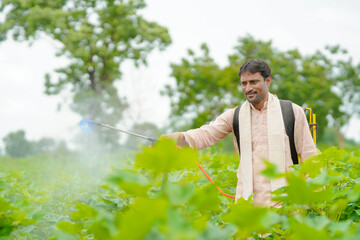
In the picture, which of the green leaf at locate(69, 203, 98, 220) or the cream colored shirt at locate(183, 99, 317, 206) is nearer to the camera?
the green leaf at locate(69, 203, 98, 220)

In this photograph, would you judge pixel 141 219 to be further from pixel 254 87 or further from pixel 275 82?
pixel 275 82

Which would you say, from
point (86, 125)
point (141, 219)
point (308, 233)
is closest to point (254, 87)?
point (86, 125)

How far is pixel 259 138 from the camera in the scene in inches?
130

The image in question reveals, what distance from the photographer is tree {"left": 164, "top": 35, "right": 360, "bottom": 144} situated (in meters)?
33.0

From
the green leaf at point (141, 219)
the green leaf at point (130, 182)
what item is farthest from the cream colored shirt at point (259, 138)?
the green leaf at point (141, 219)

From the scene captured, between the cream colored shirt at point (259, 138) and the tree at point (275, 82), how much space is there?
2757 centimetres

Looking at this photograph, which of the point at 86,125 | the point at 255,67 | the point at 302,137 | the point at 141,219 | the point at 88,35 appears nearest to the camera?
the point at 141,219

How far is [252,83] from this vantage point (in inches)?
131

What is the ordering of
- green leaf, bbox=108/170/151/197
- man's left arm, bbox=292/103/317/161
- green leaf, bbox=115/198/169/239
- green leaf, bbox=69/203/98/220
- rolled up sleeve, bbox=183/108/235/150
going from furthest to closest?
rolled up sleeve, bbox=183/108/235/150 < man's left arm, bbox=292/103/317/161 < green leaf, bbox=69/203/98/220 < green leaf, bbox=108/170/151/197 < green leaf, bbox=115/198/169/239

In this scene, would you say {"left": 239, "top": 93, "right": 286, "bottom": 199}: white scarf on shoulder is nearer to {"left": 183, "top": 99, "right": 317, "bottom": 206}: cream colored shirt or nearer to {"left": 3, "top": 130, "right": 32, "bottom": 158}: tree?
{"left": 183, "top": 99, "right": 317, "bottom": 206}: cream colored shirt

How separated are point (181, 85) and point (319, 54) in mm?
14072

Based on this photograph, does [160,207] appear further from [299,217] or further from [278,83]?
[278,83]

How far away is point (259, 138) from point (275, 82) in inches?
1305

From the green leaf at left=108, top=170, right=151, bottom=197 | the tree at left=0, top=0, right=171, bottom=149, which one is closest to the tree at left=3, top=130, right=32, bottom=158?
the tree at left=0, top=0, right=171, bottom=149
